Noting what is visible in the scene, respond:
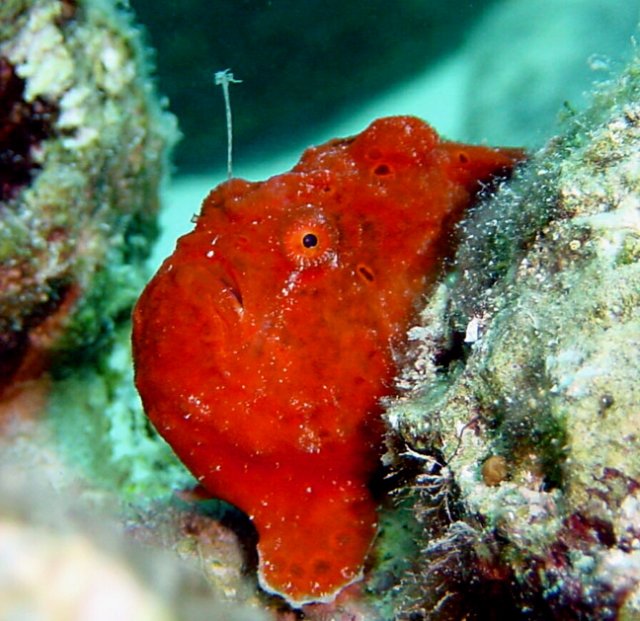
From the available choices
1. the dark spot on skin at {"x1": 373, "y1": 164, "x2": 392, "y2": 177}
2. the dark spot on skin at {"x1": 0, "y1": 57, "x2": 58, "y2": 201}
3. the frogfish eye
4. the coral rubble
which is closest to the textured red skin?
A: the frogfish eye

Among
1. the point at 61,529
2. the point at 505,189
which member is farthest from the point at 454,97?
the point at 61,529

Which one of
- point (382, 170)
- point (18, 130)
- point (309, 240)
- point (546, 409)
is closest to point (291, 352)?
point (309, 240)

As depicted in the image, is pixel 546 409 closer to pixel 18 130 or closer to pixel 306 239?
pixel 306 239

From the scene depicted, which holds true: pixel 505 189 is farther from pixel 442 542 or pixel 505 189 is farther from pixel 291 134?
pixel 291 134

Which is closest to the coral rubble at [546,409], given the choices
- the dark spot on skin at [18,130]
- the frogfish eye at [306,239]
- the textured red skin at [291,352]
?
the textured red skin at [291,352]

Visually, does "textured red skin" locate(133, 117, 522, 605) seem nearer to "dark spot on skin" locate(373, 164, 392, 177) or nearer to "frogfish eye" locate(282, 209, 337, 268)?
"frogfish eye" locate(282, 209, 337, 268)

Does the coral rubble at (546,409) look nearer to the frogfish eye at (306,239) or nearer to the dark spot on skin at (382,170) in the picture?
the frogfish eye at (306,239)

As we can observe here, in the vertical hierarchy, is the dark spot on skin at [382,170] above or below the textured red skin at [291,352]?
above

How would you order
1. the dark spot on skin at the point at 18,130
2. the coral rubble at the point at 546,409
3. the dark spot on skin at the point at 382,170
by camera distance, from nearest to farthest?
the coral rubble at the point at 546,409 → the dark spot on skin at the point at 382,170 → the dark spot on skin at the point at 18,130
